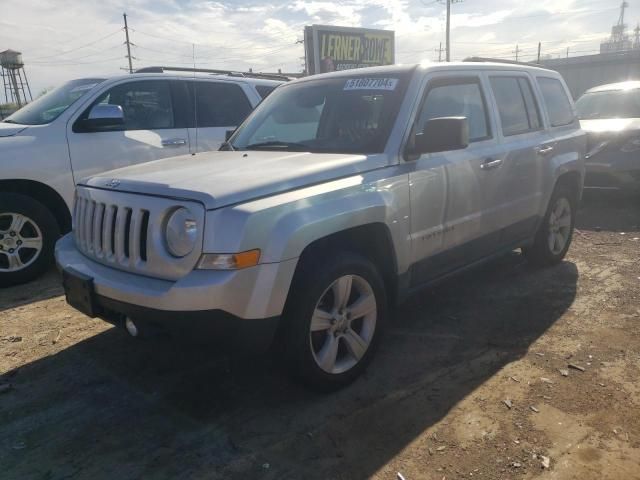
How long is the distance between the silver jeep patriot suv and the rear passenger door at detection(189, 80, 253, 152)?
2004 millimetres

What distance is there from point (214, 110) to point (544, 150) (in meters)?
3.74

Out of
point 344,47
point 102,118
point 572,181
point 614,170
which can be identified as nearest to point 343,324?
point 572,181

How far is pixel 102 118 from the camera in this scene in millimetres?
5125

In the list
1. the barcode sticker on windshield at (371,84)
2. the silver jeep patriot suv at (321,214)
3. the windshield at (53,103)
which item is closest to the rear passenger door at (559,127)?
the silver jeep patriot suv at (321,214)

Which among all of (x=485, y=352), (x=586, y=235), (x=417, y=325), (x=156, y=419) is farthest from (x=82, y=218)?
(x=586, y=235)

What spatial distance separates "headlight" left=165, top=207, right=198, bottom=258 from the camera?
250cm

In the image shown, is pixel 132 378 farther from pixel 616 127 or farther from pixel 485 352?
pixel 616 127

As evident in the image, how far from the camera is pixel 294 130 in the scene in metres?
3.79

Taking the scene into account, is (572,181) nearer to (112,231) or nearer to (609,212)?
(609,212)

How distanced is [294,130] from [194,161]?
772 mm

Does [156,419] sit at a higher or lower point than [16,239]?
lower

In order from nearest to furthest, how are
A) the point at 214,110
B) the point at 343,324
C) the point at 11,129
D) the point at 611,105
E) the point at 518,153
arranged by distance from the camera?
the point at 343,324 → the point at 518,153 → the point at 11,129 → the point at 214,110 → the point at 611,105

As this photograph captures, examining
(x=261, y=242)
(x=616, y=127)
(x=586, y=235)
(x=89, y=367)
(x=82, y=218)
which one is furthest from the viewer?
(x=616, y=127)

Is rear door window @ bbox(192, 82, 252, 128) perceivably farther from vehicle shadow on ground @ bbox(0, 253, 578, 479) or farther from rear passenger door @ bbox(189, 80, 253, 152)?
vehicle shadow on ground @ bbox(0, 253, 578, 479)
